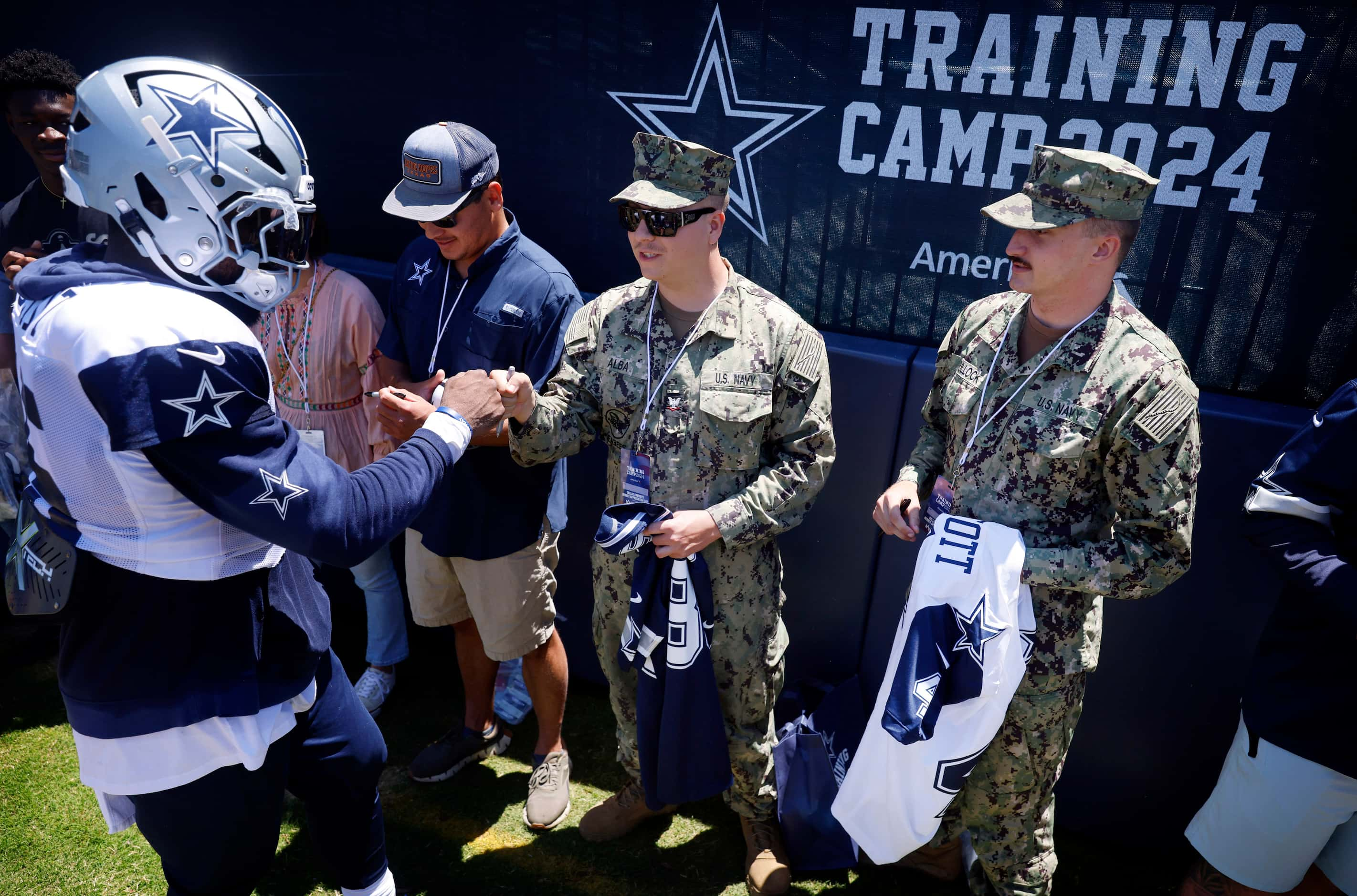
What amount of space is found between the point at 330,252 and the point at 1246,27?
368 cm

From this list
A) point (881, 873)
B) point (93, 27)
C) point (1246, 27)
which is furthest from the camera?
point (93, 27)

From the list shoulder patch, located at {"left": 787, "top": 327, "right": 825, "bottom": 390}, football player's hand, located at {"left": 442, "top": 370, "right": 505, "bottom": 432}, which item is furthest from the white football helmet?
shoulder patch, located at {"left": 787, "top": 327, "right": 825, "bottom": 390}

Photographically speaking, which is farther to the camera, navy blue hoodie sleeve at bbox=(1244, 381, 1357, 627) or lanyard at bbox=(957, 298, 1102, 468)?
lanyard at bbox=(957, 298, 1102, 468)

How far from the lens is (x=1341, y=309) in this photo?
106 inches

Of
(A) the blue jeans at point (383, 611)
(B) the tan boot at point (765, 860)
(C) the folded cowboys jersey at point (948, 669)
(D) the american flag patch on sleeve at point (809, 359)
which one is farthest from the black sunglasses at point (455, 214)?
(B) the tan boot at point (765, 860)

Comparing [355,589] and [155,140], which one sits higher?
[155,140]

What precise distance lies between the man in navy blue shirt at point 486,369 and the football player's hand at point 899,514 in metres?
1.16

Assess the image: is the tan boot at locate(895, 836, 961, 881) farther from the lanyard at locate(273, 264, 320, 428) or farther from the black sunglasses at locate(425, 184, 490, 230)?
the lanyard at locate(273, 264, 320, 428)

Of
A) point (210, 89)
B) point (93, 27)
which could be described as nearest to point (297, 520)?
point (210, 89)

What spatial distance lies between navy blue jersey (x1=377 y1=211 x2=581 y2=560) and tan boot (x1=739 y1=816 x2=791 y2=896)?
1231 millimetres

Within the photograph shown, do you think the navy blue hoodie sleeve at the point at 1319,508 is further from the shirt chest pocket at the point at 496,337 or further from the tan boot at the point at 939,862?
Result: the shirt chest pocket at the point at 496,337

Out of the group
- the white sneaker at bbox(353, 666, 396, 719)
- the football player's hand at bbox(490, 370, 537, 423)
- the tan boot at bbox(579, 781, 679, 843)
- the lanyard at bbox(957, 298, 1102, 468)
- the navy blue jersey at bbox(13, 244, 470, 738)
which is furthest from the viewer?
the white sneaker at bbox(353, 666, 396, 719)

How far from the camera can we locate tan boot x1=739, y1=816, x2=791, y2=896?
288 cm

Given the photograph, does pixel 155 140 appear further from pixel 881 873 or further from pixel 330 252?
pixel 881 873
